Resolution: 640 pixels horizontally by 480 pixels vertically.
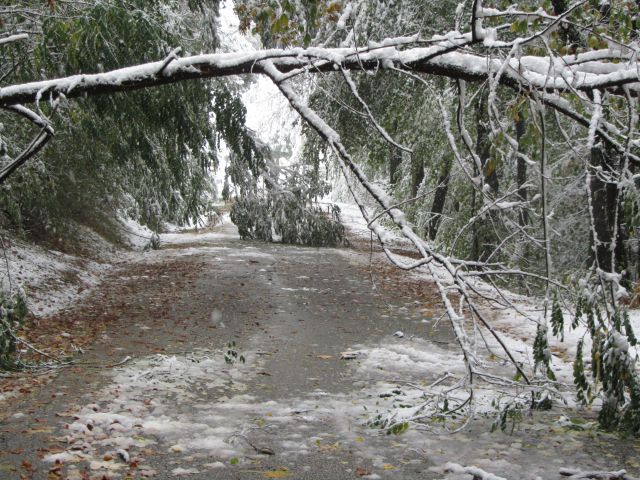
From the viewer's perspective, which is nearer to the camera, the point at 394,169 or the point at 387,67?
the point at 387,67

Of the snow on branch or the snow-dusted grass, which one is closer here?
the snow on branch

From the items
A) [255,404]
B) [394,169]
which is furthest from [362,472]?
[394,169]

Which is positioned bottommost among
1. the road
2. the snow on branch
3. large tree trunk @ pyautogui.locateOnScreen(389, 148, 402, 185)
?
the road

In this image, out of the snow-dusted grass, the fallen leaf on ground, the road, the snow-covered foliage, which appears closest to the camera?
the snow-covered foliage

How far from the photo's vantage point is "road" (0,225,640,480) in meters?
3.74

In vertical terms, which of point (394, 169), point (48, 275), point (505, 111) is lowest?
point (48, 275)

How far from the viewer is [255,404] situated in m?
4.93

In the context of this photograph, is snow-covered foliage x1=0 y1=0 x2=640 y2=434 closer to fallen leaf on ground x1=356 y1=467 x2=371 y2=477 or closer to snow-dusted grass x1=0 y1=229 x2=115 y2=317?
fallen leaf on ground x1=356 y1=467 x2=371 y2=477

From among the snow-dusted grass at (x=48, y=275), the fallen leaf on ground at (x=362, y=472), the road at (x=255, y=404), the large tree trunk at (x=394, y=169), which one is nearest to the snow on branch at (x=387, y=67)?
the road at (x=255, y=404)

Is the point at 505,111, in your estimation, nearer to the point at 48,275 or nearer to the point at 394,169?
the point at 48,275

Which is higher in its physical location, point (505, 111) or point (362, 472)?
point (505, 111)

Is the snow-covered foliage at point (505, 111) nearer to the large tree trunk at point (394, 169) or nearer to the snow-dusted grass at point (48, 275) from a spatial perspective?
the snow-dusted grass at point (48, 275)

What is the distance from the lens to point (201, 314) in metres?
8.53

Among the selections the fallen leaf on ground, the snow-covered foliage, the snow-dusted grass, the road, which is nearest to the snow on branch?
the snow-covered foliage
